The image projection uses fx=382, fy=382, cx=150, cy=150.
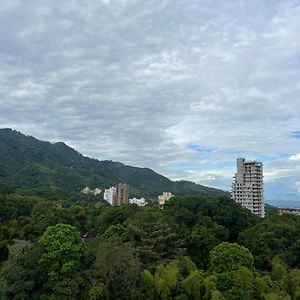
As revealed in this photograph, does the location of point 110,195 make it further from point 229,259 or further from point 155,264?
point 229,259

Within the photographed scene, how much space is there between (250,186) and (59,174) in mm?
50387

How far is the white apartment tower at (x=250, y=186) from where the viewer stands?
212 ft

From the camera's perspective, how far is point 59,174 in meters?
95.8

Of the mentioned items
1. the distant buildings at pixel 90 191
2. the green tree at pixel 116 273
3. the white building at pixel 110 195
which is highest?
the distant buildings at pixel 90 191

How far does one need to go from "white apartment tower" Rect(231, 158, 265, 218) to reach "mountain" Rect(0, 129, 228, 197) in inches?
1300

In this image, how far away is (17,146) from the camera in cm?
12031

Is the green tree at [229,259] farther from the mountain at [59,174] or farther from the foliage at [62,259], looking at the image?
the mountain at [59,174]

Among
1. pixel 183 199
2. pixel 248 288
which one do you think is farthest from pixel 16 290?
pixel 183 199

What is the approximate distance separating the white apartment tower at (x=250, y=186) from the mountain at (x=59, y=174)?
33.0 m

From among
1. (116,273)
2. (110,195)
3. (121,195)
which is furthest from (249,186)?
(116,273)

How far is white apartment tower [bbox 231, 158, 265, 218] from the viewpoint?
212 feet

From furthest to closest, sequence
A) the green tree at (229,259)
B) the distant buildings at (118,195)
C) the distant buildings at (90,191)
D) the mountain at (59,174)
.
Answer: the distant buildings at (90,191)
the mountain at (59,174)
the distant buildings at (118,195)
the green tree at (229,259)

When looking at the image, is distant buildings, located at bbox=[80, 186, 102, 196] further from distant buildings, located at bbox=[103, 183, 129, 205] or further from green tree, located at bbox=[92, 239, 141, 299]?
green tree, located at bbox=[92, 239, 141, 299]

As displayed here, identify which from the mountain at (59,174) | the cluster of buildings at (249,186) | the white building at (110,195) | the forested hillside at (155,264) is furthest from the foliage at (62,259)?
the white building at (110,195)
